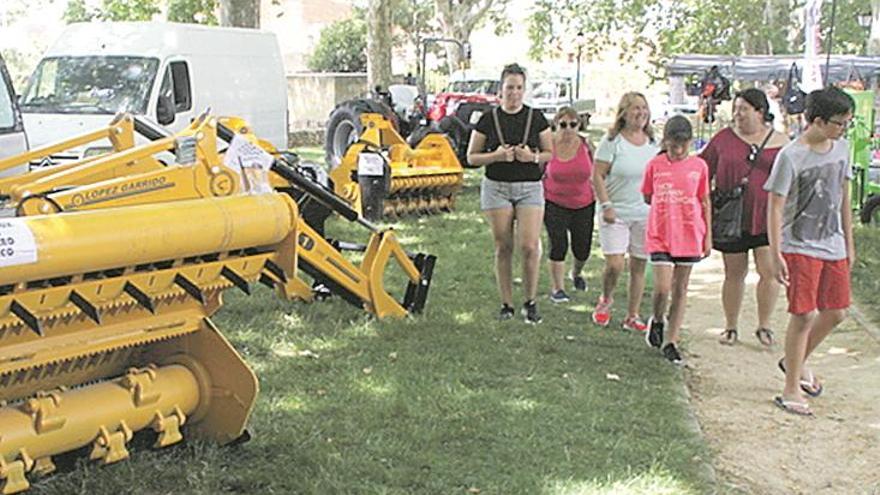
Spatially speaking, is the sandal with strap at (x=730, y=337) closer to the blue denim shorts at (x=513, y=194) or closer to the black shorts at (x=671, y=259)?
the black shorts at (x=671, y=259)

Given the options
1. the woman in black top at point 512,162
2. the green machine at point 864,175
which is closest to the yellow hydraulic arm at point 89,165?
the woman in black top at point 512,162

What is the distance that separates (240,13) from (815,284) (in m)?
15.5

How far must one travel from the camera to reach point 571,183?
363 inches

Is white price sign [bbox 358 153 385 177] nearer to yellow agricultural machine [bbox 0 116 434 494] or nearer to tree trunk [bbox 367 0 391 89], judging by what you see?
yellow agricultural machine [bbox 0 116 434 494]

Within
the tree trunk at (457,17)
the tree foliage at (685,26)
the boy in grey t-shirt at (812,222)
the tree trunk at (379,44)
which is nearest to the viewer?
the boy in grey t-shirt at (812,222)

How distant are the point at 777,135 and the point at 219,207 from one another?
4.50m

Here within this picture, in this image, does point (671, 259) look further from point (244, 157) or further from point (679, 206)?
point (244, 157)

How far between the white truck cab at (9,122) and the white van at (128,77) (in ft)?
14.5

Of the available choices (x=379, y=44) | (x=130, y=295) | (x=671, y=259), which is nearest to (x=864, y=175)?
(x=671, y=259)

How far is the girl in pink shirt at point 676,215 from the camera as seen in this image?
7414 millimetres

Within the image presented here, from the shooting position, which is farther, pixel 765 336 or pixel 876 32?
pixel 876 32

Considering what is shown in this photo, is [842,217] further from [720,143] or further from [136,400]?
[136,400]

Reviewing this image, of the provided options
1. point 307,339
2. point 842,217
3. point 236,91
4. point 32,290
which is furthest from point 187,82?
point 32,290

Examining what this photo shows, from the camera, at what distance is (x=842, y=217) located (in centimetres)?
652
